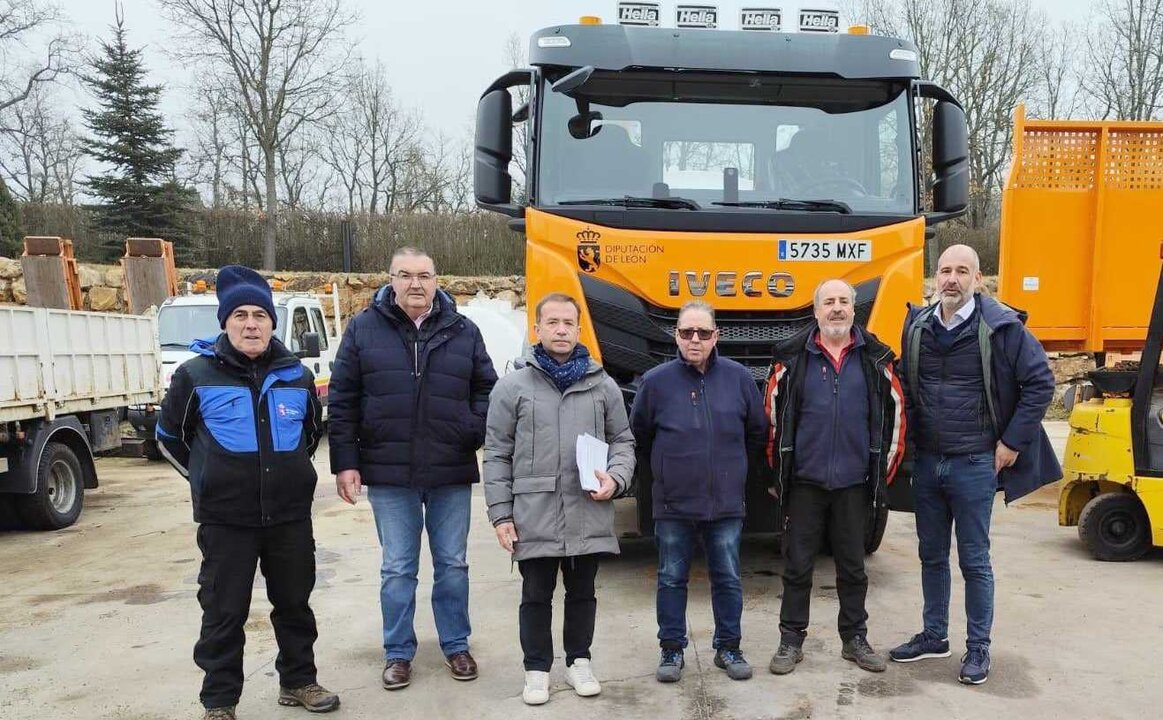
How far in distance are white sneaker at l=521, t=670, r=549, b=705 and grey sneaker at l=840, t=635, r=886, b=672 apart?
1.38 meters

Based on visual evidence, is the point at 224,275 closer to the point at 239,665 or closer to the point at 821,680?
the point at 239,665

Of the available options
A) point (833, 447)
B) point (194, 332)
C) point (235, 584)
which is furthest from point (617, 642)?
point (194, 332)

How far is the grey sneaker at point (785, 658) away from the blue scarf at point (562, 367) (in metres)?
1.53

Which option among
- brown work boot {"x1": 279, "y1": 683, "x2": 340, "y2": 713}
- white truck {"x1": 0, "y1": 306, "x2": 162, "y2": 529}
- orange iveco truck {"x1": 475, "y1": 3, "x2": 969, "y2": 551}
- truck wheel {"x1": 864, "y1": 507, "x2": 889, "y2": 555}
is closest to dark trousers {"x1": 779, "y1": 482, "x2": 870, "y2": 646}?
orange iveco truck {"x1": 475, "y1": 3, "x2": 969, "y2": 551}

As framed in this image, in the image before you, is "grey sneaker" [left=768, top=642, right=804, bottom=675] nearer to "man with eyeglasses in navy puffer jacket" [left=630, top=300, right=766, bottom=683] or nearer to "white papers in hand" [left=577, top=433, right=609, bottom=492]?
"man with eyeglasses in navy puffer jacket" [left=630, top=300, right=766, bottom=683]

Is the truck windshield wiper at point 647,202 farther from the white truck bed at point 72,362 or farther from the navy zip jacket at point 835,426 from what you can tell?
the white truck bed at point 72,362

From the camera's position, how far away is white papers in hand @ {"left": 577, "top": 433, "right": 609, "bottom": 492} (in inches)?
140

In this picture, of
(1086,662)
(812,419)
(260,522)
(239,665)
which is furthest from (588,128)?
(1086,662)

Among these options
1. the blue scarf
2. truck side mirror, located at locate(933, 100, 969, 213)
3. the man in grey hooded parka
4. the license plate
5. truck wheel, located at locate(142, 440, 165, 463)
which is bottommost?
truck wheel, located at locate(142, 440, 165, 463)

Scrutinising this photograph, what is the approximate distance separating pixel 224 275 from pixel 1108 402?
17.5ft

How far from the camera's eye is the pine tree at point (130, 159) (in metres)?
21.4

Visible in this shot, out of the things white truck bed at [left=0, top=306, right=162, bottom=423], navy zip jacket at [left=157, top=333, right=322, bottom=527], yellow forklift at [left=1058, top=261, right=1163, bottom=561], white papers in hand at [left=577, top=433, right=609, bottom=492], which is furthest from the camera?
white truck bed at [left=0, top=306, right=162, bottom=423]

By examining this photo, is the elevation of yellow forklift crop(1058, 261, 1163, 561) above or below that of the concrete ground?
above

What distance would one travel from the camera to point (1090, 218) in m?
6.39
